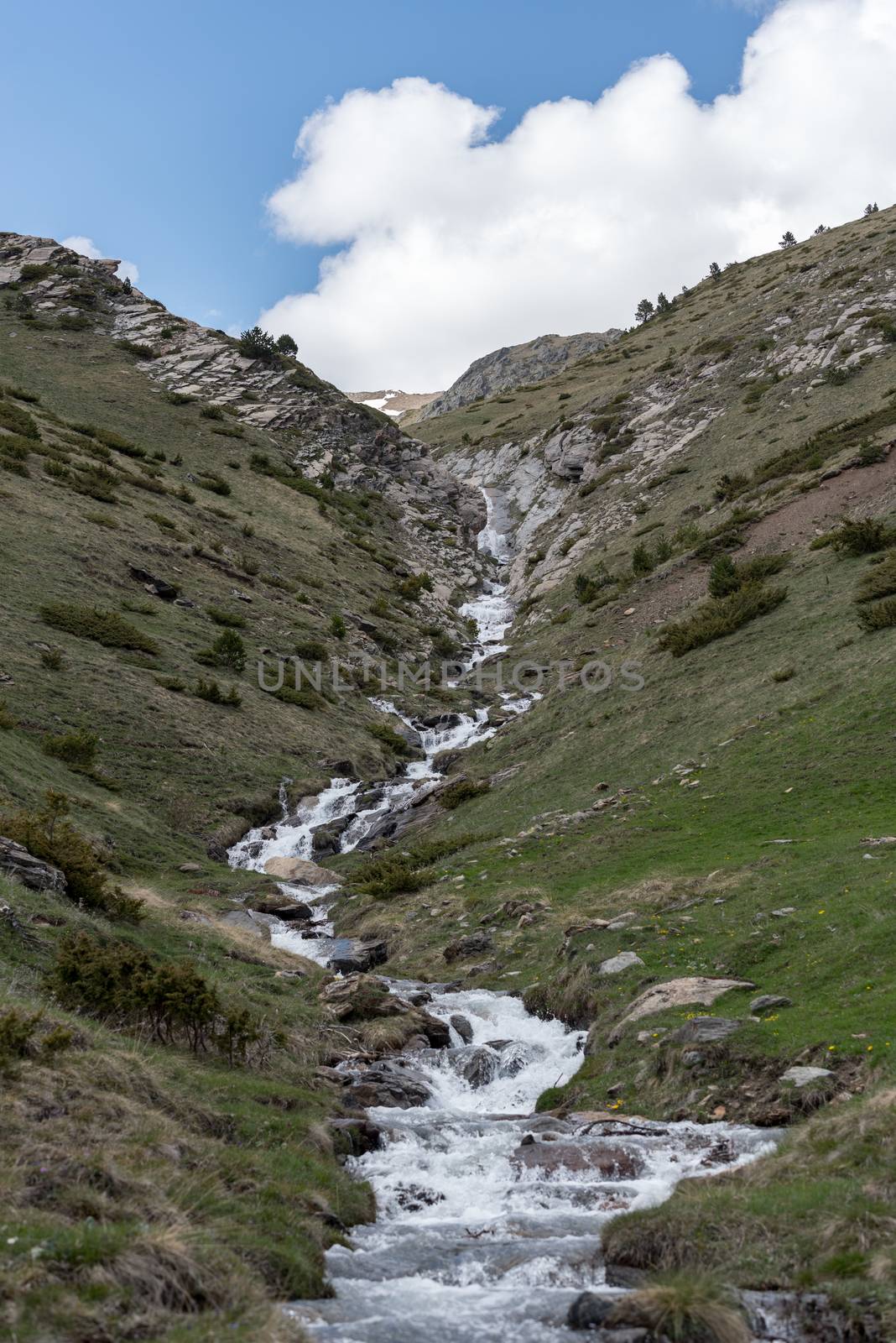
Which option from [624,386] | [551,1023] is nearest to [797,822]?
[551,1023]

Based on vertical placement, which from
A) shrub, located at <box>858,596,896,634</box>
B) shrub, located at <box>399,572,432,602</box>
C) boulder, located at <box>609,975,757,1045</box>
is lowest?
boulder, located at <box>609,975,757,1045</box>

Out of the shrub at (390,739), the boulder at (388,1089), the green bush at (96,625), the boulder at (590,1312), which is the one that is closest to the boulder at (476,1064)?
the boulder at (388,1089)

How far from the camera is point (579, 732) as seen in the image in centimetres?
3669

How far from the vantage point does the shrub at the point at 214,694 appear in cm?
4150

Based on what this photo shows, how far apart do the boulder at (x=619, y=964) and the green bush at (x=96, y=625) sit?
30861 mm

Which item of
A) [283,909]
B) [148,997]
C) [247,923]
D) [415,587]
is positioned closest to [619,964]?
[148,997]

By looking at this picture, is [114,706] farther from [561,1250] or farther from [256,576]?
[561,1250]

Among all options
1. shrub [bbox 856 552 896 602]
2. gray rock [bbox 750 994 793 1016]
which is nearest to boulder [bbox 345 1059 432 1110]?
gray rock [bbox 750 994 793 1016]

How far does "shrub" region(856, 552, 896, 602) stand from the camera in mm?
31741

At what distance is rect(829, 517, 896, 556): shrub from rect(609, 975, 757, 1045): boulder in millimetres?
25462

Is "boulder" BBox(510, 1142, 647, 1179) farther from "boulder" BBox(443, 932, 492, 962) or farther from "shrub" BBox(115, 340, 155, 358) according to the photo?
"shrub" BBox(115, 340, 155, 358)

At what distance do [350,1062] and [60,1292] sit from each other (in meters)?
9.76

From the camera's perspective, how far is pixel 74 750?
32938mm

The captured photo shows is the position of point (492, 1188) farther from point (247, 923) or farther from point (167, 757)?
point (167, 757)
